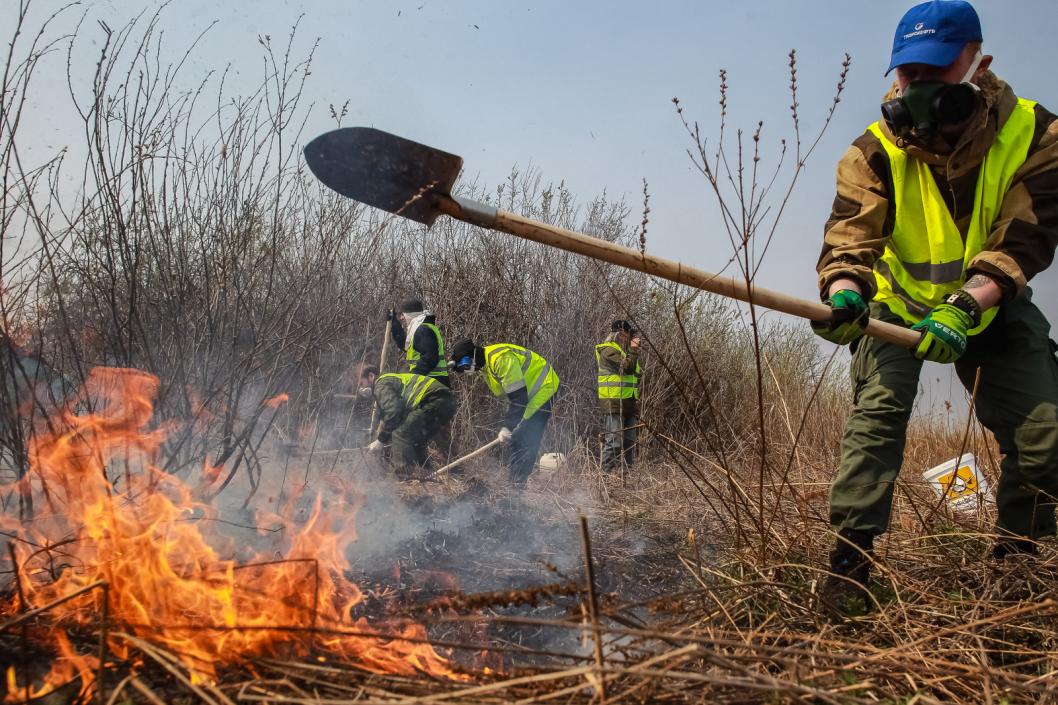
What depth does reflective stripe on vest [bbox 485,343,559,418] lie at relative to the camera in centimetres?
704

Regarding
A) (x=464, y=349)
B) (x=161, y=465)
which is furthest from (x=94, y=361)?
(x=464, y=349)

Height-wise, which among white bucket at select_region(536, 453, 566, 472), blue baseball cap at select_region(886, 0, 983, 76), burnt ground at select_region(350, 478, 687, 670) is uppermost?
blue baseball cap at select_region(886, 0, 983, 76)

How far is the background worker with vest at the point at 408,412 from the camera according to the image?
7.17 m

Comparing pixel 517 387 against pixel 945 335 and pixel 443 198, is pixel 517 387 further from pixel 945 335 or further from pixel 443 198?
pixel 945 335

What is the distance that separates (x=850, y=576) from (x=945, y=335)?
834 millimetres

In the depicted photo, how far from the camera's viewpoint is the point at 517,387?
7.09 meters

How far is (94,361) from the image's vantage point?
311 centimetres

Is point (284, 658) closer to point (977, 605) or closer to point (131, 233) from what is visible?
point (977, 605)

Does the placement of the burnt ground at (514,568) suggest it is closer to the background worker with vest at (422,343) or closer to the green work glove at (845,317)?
the green work glove at (845,317)

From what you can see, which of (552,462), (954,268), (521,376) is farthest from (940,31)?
(552,462)

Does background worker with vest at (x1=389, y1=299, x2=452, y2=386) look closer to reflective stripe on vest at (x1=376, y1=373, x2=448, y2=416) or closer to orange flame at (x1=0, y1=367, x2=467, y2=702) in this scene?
reflective stripe on vest at (x1=376, y1=373, x2=448, y2=416)

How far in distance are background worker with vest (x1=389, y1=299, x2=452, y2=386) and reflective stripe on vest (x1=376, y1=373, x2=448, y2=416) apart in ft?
0.24

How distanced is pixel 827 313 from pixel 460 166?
4.42 feet

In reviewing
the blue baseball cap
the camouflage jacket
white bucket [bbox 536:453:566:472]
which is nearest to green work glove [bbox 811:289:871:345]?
the camouflage jacket
